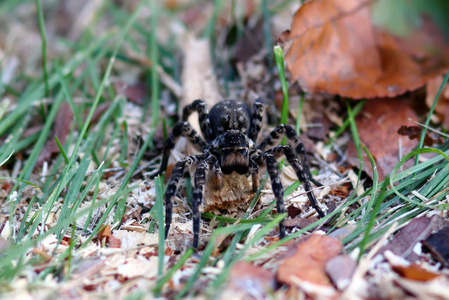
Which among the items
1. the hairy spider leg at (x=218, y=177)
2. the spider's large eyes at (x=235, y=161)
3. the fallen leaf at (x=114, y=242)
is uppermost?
the spider's large eyes at (x=235, y=161)

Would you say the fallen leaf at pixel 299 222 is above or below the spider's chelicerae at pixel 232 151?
below

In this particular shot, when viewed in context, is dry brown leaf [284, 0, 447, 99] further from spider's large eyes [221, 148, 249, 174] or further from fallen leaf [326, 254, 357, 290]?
fallen leaf [326, 254, 357, 290]

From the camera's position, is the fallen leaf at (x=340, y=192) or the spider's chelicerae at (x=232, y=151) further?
the fallen leaf at (x=340, y=192)

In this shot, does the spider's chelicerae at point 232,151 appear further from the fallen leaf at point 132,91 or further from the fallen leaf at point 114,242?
the fallen leaf at point 132,91

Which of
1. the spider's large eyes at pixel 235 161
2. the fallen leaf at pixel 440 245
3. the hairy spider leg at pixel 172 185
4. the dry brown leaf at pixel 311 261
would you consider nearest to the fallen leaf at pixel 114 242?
the hairy spider leg at pixel 172 185

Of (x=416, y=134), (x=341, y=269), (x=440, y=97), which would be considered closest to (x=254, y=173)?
(x=341, y=269)

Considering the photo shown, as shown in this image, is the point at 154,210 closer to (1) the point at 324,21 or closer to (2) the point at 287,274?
(2) the point at 287,274

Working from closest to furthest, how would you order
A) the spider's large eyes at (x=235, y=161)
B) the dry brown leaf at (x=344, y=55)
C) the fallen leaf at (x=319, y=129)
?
1. the spider's large eyes at (x=235, y=161)
2. the dry brown leaf at (x=344, y=55)
3. the fallen leaf at (x=319, y=129)
